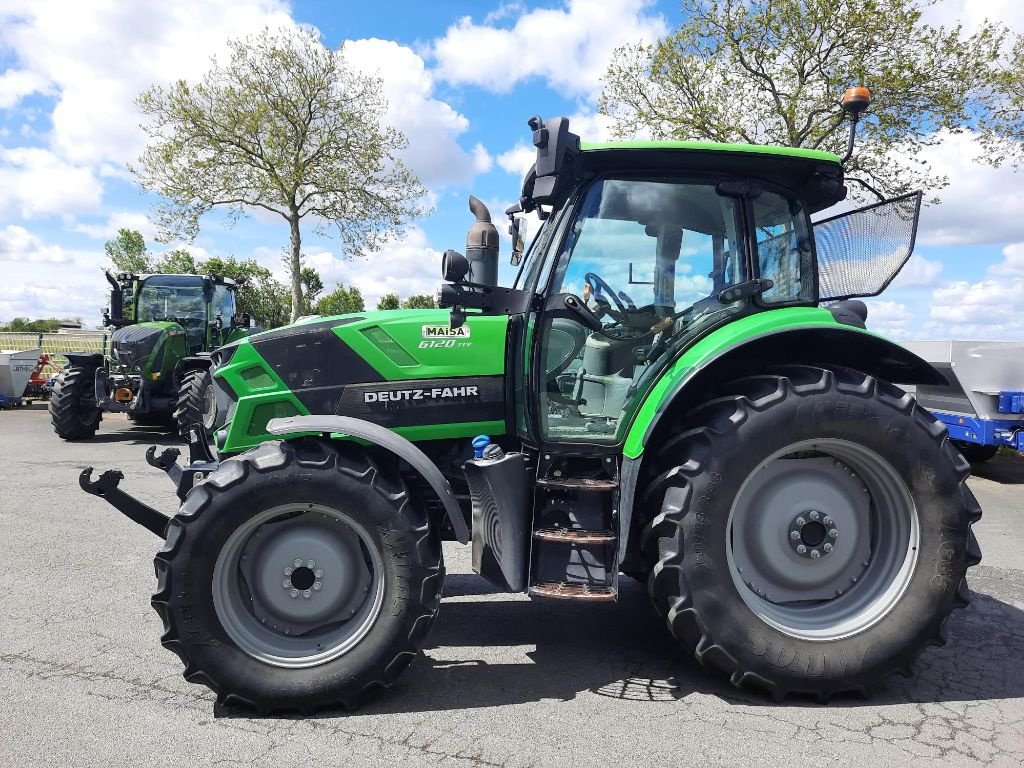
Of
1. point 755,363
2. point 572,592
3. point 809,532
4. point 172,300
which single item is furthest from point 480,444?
point 172,300

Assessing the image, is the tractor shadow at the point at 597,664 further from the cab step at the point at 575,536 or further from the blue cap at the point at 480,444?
the blue cap at the point at 480,444

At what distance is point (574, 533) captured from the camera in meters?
3.02

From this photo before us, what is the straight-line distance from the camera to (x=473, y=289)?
3.03m

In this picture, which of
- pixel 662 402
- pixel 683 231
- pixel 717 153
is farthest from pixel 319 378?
pixel 717 153

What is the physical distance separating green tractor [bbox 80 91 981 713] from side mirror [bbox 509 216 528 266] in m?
0.59

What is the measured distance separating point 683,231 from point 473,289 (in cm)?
105

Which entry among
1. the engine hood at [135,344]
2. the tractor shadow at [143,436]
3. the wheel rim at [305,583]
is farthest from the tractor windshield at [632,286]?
the engine hood at [135,344]

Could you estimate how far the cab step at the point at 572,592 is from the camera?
114 inches

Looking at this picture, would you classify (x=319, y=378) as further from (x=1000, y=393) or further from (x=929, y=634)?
(x=1000, y=393)

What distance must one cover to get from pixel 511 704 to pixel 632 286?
6.23ft

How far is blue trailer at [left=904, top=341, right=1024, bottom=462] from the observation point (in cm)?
762

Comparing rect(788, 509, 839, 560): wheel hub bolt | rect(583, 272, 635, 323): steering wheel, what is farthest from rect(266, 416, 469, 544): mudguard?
rect(788, 509, 839, 560): wheel hub bolt

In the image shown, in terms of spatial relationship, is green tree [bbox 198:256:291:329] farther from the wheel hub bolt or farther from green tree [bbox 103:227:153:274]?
the wheel hub bolt

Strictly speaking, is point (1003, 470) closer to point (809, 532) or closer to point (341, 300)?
point (809, 532)
